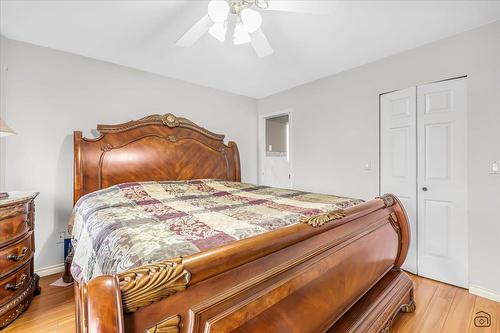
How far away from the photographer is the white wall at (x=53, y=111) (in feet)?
7.68

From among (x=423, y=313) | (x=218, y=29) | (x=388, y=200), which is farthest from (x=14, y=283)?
(x=423, y=313)

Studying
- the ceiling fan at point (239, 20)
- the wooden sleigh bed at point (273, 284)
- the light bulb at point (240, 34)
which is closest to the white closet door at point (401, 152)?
the wooden sleigh bed at point (273, 284)

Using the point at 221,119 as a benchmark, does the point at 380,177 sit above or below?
below

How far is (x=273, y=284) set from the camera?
0.93 metres

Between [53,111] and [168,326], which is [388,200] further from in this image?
[53,111]

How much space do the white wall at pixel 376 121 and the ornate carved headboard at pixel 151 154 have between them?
4.00ft

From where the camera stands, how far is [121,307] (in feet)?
1.96

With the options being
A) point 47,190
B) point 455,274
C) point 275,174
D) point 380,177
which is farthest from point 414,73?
point 47,190

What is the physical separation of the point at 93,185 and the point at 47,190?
49 centimetres

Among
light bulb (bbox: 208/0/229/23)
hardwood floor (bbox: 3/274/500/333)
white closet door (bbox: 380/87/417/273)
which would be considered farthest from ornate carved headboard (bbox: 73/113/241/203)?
white closet door (bbox: 380/87/417/273)

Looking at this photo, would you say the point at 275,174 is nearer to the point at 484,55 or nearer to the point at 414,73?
the point at 414,73

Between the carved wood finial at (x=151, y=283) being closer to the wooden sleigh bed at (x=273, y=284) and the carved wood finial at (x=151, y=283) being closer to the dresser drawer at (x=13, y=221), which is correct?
the wooden sleigh bed at (x=273, y=284)

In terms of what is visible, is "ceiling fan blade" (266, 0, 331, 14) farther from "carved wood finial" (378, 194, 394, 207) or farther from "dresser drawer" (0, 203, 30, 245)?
"dresser drawer" (0, 203, 30, 245)

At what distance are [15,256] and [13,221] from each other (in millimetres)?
266
